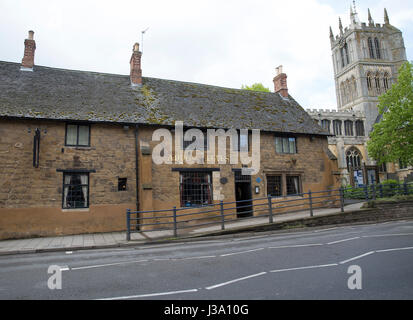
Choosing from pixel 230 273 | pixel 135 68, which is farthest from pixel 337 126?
pixel 230 273

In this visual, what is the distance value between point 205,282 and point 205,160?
39.0ft

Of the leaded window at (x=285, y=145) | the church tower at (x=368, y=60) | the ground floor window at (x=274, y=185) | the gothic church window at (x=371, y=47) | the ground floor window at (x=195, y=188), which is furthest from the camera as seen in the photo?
the gothic church window at (x=371, y=47)

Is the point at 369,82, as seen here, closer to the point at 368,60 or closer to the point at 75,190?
the point at 368,60

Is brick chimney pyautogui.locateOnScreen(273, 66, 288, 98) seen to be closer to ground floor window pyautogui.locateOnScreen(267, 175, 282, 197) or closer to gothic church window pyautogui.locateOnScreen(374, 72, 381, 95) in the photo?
ground floor window pyautogui.locateOnScreen(267, 175, 282, 197)

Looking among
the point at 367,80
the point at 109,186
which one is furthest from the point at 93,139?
the point at 367,80

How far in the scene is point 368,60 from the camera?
65250 mm

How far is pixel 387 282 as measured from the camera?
202 inches

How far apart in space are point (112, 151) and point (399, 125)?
2186 centimetres

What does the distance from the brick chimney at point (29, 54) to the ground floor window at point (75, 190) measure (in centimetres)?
803

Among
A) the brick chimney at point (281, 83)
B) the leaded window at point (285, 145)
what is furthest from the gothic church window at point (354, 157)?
the leaded window at point (285, 145)

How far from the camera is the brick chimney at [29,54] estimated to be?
57.0 feet

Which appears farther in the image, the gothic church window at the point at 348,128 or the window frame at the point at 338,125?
the gothic church window at the point at 348,128

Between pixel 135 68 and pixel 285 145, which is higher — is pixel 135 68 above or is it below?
above

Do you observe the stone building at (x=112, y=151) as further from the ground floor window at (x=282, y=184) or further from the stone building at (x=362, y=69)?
the stone building at (x=362, y=69)
